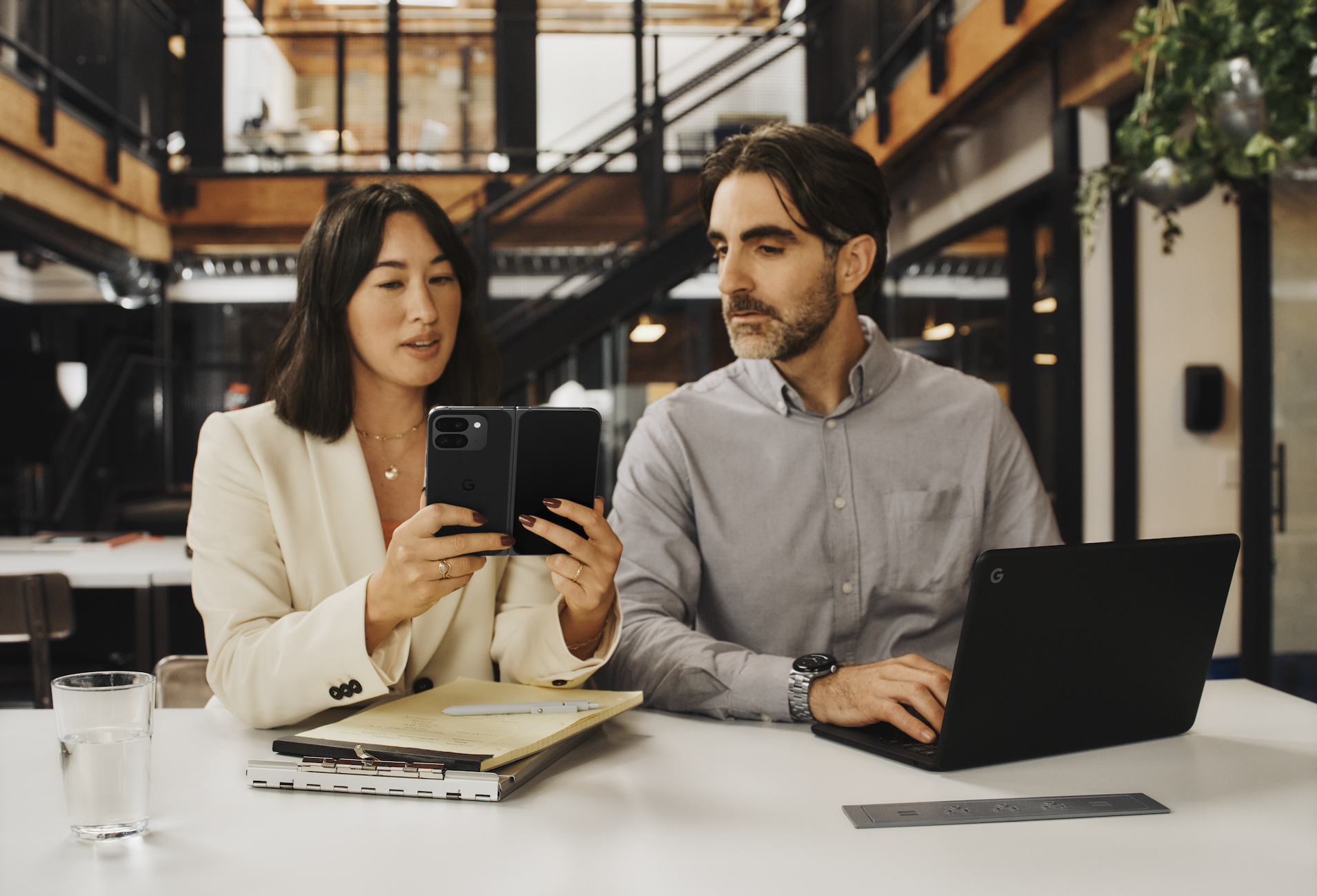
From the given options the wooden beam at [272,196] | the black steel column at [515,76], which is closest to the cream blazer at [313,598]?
the black steel column at [515,76]

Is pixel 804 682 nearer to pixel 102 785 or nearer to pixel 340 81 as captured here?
pixel 102 785

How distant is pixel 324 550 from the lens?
4.70 ft

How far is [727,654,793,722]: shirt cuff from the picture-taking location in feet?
4.26

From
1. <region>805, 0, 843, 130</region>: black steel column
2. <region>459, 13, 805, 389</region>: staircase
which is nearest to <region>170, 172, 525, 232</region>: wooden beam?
<region>459, 13, 805, 389</region>: staircase

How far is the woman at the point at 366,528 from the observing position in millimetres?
1187

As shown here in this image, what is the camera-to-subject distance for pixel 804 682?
1285 mm

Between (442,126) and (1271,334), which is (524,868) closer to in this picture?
(1271,334)

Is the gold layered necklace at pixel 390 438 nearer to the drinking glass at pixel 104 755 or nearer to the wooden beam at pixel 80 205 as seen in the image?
the drinking glass at pixel 104 755

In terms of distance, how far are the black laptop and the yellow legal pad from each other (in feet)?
1.12

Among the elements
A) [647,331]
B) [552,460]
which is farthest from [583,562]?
[647,331]

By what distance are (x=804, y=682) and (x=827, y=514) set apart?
1.60 feet

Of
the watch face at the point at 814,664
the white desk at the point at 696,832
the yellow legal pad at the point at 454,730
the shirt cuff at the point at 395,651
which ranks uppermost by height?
the shirt cuff at the point at 395,651

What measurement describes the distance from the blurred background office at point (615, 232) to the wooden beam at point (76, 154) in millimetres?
27

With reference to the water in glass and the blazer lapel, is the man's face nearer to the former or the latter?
the blazer lapel
